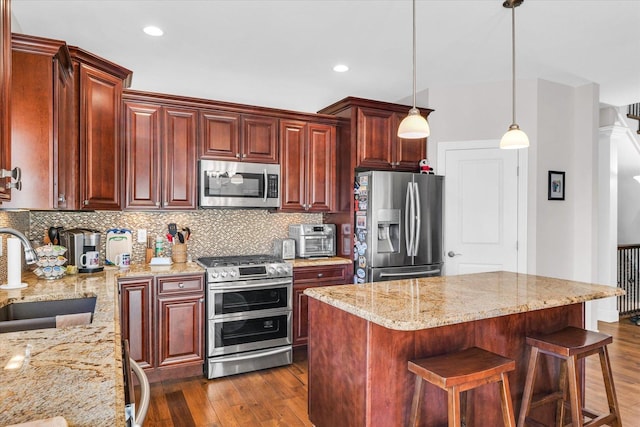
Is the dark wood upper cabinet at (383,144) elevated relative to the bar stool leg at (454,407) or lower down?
elevated

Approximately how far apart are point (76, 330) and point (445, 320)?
1.47m

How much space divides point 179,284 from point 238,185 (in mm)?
1000

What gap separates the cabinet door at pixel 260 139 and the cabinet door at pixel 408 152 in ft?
4.07

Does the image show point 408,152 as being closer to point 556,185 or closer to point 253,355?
point 556,185

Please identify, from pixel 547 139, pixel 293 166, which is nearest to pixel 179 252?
pixel 293 166

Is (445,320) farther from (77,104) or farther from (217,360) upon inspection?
(77,104)

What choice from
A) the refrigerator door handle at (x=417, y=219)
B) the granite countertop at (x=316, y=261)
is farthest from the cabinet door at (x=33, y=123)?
the refrigerator door handle at (x=417, y=219)

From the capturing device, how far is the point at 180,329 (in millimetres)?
3166

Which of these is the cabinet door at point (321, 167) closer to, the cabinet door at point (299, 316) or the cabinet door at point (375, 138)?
the cabinet door at point (375, 138)

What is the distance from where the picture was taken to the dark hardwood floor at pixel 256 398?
2.61m

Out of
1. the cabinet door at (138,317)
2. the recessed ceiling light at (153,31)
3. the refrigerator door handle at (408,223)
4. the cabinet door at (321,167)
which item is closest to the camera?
the recessed ceiling light at (153,31)

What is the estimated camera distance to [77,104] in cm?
263

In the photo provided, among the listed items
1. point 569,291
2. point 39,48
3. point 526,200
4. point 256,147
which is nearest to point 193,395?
point 256,147

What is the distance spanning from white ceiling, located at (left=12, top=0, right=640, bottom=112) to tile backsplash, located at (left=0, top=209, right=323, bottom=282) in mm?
1282
